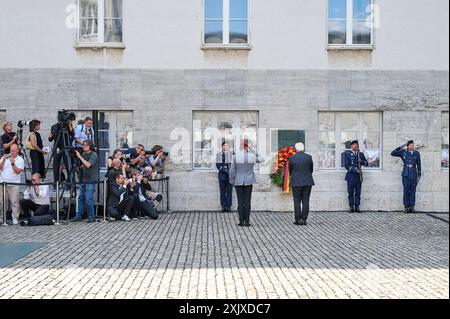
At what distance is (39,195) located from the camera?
17.1m

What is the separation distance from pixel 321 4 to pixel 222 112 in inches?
149

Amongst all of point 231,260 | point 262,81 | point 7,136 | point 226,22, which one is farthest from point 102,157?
point 231,260

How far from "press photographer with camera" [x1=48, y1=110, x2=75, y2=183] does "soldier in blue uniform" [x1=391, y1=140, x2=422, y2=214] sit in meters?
8.02

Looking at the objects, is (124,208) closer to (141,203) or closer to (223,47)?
(141,203)

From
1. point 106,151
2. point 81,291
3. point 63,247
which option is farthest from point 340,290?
point 106,151

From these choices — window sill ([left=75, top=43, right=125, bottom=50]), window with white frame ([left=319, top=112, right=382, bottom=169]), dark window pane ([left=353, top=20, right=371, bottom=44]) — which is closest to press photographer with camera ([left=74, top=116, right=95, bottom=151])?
window sill ([left=75, top=43, right=125, bottom=50])

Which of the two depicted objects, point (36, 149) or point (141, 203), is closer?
point (141, 203)

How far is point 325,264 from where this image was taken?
1109 cm

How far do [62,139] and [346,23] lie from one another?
791 cm

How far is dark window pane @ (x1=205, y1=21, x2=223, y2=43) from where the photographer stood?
20.4 metres

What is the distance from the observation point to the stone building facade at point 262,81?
20.2 meters

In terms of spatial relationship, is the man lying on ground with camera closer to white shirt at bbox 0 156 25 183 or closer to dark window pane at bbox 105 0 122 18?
white shirt at bbox 0 156 25 183

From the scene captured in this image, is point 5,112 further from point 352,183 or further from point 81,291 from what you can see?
point 81,291

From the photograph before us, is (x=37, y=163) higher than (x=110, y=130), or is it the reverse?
(x=110, y=130)
